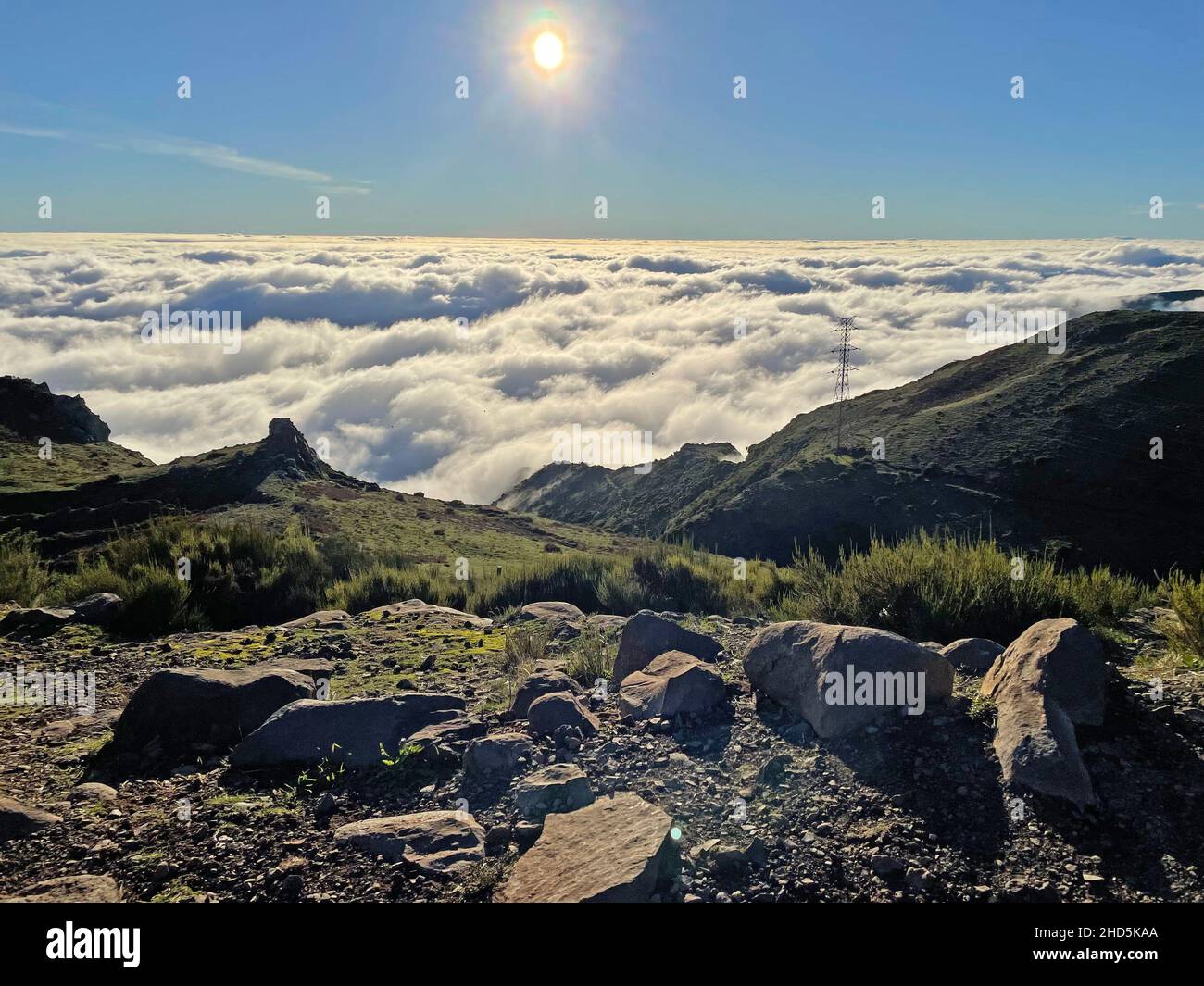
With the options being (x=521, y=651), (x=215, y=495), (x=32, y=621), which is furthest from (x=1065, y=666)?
(x=215, y=495)

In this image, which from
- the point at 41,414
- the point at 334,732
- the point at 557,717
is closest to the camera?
the point at 334,732

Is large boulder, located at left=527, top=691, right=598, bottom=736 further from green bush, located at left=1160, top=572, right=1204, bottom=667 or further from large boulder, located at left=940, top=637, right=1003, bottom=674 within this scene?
green bush, located at left=1160, top=572, right=1204, bottom=667

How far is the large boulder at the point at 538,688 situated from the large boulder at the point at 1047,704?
9.40 feet

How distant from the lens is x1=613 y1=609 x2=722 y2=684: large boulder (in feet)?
21.9

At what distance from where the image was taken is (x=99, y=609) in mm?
8789

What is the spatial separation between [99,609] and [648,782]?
6954 mm

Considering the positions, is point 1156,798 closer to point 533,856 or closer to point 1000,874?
point 1000,874

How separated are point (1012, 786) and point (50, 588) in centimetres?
1097

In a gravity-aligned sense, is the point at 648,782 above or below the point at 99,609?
below

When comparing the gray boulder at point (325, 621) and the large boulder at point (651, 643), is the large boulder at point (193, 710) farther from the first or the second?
the gray boulder at point (325, 621)

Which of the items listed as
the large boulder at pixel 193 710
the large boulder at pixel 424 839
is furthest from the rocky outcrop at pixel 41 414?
the large boulder at pixel 424 839

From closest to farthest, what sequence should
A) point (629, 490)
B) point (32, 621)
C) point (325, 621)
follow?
point (32, 621)
point (325, 621)
point (629, 490)

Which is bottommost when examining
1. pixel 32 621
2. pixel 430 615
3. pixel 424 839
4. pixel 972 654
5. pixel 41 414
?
pixel 430 615

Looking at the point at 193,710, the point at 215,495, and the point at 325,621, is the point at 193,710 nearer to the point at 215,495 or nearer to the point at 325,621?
the point at 325,621
